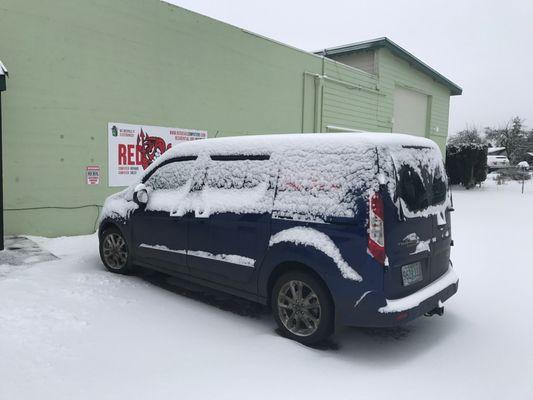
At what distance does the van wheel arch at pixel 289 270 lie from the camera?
3.70 meters

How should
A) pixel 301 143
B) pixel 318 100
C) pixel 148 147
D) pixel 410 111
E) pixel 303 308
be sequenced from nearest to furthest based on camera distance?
pixel 303 308, pixel 301 143, pixel 148 147, pixel 318 100, pixel 410 111

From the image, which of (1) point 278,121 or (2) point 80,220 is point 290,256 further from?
(1) point 278,121

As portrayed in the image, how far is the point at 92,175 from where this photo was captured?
8.13 metres

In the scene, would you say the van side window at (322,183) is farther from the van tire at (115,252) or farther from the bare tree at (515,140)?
the bare tree at (515,140)

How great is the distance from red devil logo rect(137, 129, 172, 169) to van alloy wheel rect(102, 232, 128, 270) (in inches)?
135

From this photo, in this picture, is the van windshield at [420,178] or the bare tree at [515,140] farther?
the bare tree at [515,140]

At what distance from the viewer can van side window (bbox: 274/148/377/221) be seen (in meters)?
3.57

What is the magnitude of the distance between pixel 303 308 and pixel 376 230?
0.96m

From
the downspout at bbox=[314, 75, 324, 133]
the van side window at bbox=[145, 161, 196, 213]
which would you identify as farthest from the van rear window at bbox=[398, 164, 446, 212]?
the downspout at bbox=[314, 75, 324, 133]

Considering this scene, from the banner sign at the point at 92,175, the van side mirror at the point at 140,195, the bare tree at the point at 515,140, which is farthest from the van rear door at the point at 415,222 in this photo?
the bare tree at the point at 515,140

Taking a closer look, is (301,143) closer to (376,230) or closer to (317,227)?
(317,227)

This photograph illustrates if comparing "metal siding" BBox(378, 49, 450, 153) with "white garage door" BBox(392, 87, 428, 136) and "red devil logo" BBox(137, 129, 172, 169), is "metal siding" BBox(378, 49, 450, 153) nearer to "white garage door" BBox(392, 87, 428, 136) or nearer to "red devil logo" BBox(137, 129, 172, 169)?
"white garage door" BBox(392, 87, 428, 136)

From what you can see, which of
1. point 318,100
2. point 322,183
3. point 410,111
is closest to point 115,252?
point 322,183

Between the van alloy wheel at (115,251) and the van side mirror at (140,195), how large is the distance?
629mm
